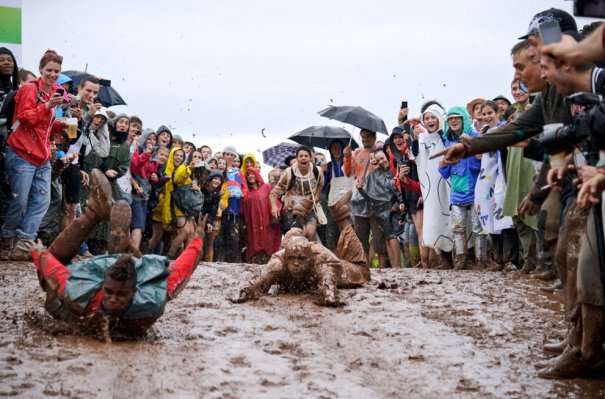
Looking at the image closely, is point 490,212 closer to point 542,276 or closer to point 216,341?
point 542,276

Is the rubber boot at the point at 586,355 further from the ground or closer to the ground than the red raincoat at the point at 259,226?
closer to the ground

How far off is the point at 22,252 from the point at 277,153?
8580 mm

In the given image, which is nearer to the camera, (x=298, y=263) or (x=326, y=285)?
(x=326, y=285)

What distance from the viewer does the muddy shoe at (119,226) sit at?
6.74 metres

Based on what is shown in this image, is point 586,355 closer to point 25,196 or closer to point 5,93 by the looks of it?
point 25,196

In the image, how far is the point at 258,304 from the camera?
796cm

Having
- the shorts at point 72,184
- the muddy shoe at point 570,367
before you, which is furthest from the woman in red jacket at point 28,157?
the muddy shoe at point 570,367

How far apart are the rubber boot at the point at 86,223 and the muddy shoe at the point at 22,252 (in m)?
3.32

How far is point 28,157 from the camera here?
1021 cm

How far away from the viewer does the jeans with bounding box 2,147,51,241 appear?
33.4 ft

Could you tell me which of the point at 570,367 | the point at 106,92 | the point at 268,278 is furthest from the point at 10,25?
the point at 570,367

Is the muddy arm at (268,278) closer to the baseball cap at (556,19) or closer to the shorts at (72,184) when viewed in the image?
the baseball cap at (556,19)

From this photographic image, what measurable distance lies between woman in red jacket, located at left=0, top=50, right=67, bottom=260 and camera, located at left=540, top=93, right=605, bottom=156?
637 centimetres

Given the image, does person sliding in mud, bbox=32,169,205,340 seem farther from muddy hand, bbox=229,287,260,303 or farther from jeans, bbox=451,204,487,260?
jeans, bbox=451,204,487,260
